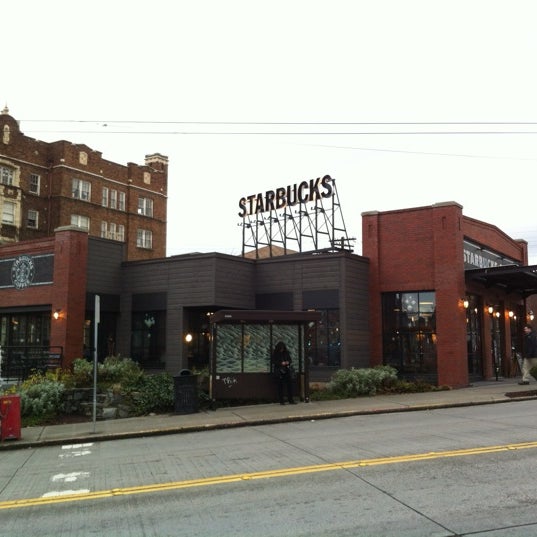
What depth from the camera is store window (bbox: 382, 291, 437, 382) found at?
22.3m

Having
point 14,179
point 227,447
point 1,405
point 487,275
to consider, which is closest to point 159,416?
point 1,405

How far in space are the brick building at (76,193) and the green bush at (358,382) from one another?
32.7 m

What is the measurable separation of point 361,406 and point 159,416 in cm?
553

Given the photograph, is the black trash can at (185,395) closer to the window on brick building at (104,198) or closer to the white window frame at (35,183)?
the white window frame at (35,183)

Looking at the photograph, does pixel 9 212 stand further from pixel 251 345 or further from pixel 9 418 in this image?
pixel 9 418

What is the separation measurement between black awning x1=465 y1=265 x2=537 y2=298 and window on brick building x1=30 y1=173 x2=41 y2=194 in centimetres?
3641

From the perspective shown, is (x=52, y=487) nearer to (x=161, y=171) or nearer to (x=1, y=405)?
(x=1, y=405)

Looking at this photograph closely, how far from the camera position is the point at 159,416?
15.7m

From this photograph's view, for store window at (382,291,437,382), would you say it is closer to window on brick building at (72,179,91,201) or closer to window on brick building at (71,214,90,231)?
window on brick building at (71,214,90,231)

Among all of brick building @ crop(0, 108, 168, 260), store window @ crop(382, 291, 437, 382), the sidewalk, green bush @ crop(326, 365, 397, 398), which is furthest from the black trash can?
brick building @ crop(0, 108, 168, 260)

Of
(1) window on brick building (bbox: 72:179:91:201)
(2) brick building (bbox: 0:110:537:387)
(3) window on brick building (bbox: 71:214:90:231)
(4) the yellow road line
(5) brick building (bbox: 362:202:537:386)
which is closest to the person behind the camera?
(4) the yellow road line

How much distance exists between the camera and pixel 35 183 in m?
47.4

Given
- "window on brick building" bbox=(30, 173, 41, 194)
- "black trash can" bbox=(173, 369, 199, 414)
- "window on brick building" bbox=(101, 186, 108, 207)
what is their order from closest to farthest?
"black trash can" bbox=(173, 369, 199, 414)
"window on brick building" bbox=(30, 173, 41, 194)
"window on brick building" bbox=(101, 186, 108, 207)

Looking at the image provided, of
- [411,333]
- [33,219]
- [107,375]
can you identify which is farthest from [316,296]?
[33,219]
